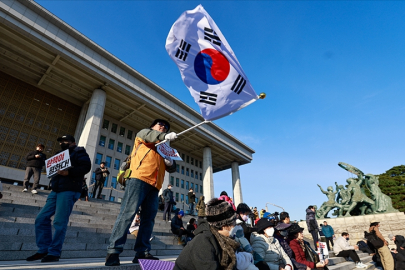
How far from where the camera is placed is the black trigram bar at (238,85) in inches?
164

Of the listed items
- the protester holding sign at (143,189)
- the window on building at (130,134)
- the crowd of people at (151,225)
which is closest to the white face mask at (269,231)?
the crowd of people at (151,225)

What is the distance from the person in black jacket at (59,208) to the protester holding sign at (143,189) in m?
0.91

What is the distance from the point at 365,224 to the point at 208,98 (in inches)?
752

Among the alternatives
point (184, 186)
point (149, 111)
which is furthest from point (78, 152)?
point (184, 186)

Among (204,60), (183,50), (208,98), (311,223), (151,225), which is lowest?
(151,225)

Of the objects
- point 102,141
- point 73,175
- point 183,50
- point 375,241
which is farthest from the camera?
point 102,141

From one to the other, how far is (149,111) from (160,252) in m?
21.9

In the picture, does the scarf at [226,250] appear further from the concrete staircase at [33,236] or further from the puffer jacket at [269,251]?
the concrete staircase at [33,236]

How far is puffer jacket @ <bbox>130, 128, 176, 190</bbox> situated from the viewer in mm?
2947

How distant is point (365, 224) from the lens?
55.8 feet

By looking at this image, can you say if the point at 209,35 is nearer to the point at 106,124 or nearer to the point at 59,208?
the point at 59,208

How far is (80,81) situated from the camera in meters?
21.3

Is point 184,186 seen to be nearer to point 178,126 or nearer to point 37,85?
point 178,126

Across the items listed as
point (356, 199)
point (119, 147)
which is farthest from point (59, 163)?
point (119, 147)
